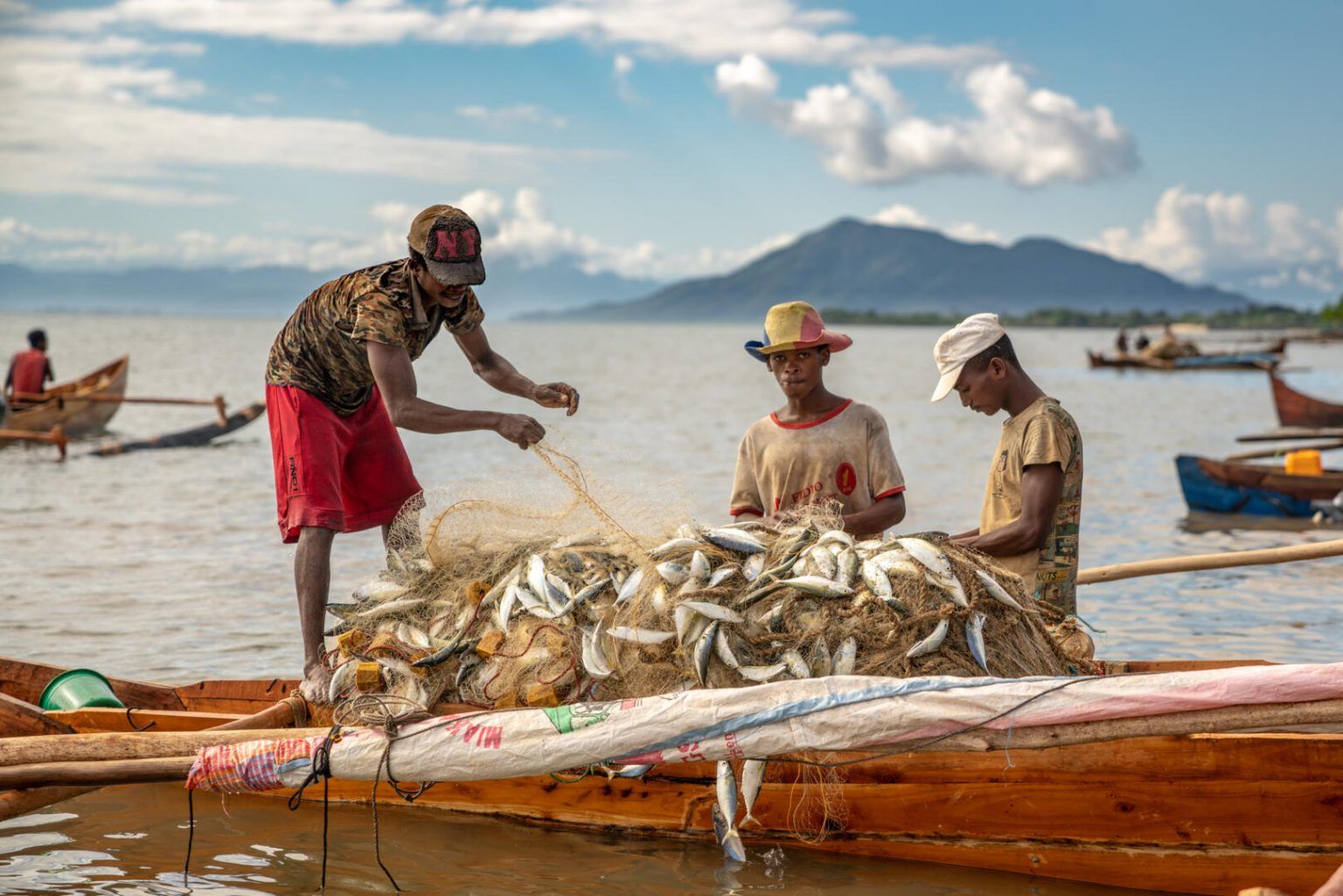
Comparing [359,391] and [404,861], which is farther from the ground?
[359,391]

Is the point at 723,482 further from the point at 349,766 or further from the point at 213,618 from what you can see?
the point at 349,766

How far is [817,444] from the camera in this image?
600 centimetres

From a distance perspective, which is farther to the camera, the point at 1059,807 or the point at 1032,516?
the point at 1032,516

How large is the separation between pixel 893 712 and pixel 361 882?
2496 mm

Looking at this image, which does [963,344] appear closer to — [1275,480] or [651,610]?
[651,610]

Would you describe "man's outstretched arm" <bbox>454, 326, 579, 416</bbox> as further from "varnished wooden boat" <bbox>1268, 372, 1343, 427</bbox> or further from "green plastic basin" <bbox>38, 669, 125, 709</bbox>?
"varnished wooden boat" <bbox>1268, 372, 1343, 427</bbox>

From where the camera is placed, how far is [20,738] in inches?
190

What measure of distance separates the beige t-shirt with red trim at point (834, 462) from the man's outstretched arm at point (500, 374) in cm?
94

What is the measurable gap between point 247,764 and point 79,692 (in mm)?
2068

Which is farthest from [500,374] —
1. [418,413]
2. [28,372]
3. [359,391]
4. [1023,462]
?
[28,372]

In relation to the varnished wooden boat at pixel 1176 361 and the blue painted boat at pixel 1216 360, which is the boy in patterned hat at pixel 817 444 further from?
the varnished wooden boat at pixel 1176 361

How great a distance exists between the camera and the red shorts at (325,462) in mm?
5828

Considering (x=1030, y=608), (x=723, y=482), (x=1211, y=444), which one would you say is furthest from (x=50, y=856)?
(x=1211, y=444)

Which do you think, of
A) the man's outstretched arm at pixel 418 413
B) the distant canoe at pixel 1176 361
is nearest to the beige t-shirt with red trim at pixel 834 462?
the man's outstretched arm at pixel 418 413
